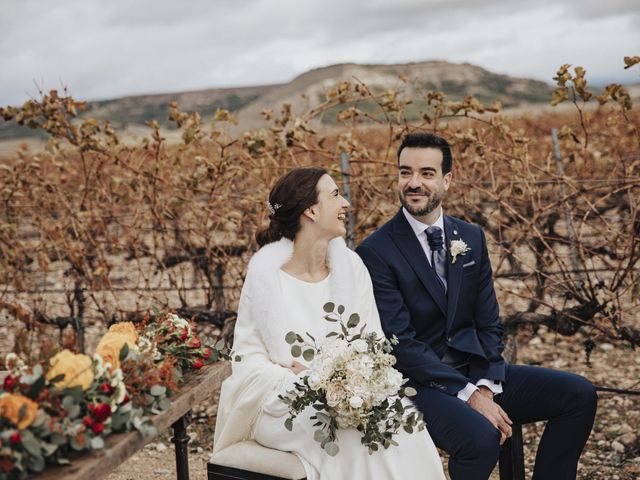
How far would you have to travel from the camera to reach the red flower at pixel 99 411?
7.43 feet

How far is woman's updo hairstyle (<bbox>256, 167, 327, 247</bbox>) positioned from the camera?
366 centimetres

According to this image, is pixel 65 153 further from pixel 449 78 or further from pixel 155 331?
pixel 449 78

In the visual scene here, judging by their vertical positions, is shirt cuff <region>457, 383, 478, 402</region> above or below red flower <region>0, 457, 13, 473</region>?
below

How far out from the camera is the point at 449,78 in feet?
334

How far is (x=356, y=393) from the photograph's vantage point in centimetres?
285

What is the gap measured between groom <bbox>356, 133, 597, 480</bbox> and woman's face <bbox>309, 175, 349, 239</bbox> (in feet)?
0.87

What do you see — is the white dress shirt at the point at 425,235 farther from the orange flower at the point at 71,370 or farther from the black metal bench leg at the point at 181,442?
the orange flower at the point at 71,370

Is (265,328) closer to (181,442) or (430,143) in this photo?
(181,442)

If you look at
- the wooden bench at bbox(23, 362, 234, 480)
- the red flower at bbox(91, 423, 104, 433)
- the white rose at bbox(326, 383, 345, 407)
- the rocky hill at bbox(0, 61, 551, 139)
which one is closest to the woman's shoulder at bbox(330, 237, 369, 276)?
the wooden bench at bbox(23, 362, 234, 480)

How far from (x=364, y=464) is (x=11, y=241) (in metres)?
5.07

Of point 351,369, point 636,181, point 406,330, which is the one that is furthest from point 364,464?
point 636,181

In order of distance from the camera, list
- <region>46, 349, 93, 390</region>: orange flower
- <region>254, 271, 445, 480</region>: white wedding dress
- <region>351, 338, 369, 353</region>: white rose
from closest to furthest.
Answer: <region>46, 349, 93, 390</region>: orange flower < <region>351, 338, 369, 353</region>: white rose < <region>254, 271, 445, 480</region>: white wedding dress

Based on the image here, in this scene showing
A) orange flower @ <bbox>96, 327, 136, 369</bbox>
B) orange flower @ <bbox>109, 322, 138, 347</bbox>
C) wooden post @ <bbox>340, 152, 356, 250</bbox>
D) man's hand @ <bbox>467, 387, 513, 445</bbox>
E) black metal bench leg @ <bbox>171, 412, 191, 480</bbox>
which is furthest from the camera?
wooden post @ <bbox>340, 152, 356, 250</bbox>

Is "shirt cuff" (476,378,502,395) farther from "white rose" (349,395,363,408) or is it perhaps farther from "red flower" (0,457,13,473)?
"red flower" (0,457,13,473)
